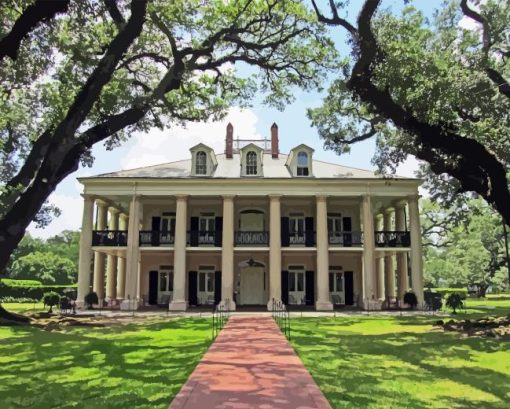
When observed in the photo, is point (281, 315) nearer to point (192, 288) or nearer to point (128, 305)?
point (192, 288)

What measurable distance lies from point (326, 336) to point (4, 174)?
18.7 meters

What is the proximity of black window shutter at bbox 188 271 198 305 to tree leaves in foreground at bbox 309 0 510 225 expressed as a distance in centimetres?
1580

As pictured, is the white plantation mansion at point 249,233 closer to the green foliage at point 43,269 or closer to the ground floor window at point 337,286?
the ground floor window at point 337,286

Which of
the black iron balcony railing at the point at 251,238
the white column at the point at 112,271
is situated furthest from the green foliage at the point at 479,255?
the white column at the point at 112,271

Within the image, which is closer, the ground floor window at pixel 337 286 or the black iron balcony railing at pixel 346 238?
the black iron balcony railing at pixel 346 238

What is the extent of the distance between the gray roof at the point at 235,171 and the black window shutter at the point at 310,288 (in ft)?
20.3

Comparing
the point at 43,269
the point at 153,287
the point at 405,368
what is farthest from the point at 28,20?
the point at 43,269

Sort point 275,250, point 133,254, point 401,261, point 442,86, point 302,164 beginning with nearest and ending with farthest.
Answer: point 442,86 → point 275,250 → point 133,254 → point 302,164 → point 401,261

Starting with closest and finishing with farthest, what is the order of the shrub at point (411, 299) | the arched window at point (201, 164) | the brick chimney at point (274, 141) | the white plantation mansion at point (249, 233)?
the shrub at point (411, 299)
the white plantation mansion at point (249, 233)
the arched window at point (201, 164)
the brick chimney at point (274, 141)

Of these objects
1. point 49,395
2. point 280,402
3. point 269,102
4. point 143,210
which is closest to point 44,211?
point 143,210

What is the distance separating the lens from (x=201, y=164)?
29.6 meters

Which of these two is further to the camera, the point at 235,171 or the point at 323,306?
the point at 235,171

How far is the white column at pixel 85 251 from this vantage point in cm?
2738

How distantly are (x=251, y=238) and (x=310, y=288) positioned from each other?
186 inches
